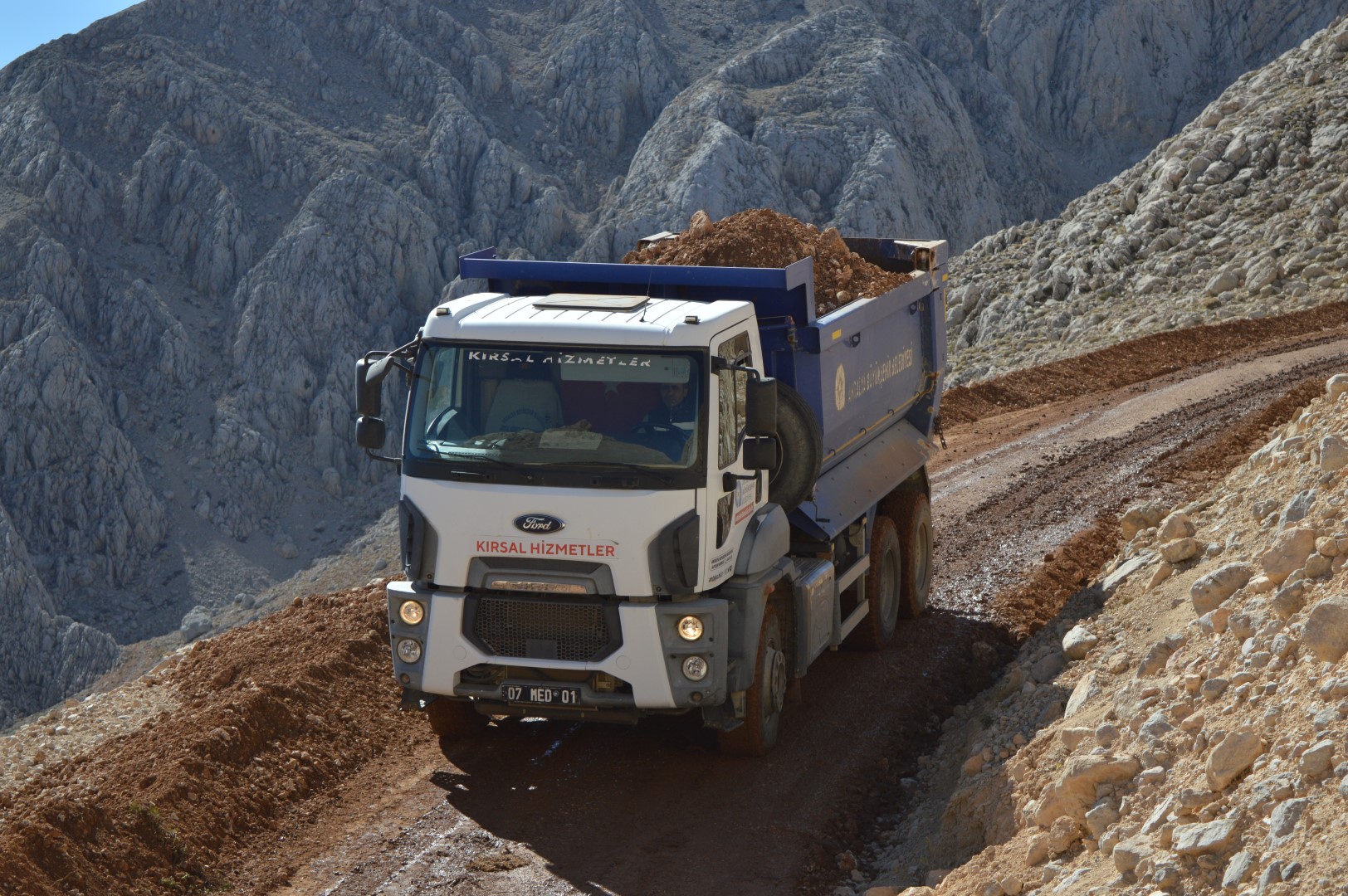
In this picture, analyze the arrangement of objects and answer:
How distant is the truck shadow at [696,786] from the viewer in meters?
8.26

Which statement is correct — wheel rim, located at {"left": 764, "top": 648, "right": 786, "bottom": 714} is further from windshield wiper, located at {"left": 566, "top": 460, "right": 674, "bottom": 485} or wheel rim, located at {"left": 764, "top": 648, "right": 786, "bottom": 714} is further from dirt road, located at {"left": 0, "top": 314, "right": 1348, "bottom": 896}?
windshield wiper, located at {"left": 566, "top": 460, "right": 674, "bottom": 485}

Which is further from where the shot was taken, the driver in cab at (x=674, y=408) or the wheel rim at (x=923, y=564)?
the wheel rim at (x=923, y=564)

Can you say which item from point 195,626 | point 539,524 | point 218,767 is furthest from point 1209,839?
point 195,626

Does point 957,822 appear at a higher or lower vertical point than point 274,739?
lower

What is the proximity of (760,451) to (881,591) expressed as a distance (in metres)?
3.65

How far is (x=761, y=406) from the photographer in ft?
29.1

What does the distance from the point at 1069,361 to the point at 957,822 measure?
20833 millimetres

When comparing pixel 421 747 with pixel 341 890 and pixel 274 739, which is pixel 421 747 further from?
pixel 341 890

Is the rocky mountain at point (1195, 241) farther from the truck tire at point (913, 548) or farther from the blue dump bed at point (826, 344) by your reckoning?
the blue dump bed at point (826, 344)

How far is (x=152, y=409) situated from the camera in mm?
65625

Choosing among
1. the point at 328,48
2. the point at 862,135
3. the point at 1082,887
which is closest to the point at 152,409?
the point at 328,48

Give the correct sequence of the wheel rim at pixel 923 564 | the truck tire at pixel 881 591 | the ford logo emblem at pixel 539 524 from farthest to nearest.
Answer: the wheel rim at pixel 923 564 < the truck tire at pixel 881 591 < the ford logo emblem at pixel 539 524

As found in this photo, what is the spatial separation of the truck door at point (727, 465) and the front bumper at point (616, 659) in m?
0.37

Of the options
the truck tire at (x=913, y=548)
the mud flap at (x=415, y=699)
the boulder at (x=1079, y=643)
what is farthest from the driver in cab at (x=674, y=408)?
the truck tire at (x=913, y=548)
